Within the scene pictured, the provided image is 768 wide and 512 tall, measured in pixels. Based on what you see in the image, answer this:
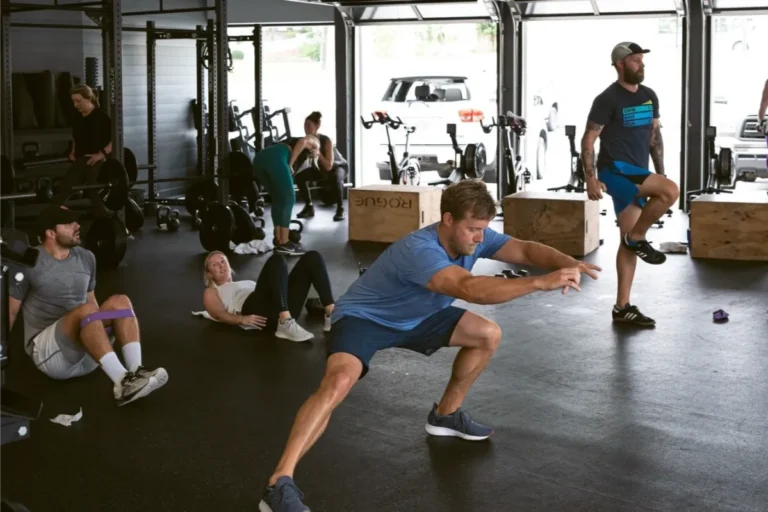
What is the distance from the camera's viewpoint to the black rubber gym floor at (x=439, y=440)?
11.1ft

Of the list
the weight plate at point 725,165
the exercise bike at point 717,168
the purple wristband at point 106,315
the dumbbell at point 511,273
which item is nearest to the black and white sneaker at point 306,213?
the dumbbell at point 511,273

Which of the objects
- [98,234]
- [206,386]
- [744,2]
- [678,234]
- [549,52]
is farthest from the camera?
[549,52]

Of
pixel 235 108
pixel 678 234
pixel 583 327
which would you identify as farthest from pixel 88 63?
pixel 583 327

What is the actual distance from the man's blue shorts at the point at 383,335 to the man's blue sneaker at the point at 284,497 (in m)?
0.44

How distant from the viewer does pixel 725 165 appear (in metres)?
9.59

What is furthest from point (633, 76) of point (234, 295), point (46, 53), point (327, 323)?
point (46, 53)

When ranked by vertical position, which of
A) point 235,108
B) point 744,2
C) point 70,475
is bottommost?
point 70,475

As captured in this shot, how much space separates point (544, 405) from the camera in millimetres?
4324

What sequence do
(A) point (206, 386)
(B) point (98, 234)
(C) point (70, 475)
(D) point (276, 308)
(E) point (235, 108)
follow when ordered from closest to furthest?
1. (C) point (70, 475)
2. (A) point (206, 386)
3. (D) point (276, 308)
4. (B) point (98, 234)
5. (E) point (235, 108)

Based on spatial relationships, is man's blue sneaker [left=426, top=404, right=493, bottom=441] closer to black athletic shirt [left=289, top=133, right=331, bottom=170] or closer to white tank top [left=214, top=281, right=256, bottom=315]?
white tank top [left=214, top=281, right=256, bottom=315]

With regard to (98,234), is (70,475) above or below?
below

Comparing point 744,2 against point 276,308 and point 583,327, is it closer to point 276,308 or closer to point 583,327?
point 583,327

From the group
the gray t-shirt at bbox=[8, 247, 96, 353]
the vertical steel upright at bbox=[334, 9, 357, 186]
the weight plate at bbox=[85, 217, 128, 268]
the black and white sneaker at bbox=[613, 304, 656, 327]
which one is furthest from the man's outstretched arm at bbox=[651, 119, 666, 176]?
the vertical steel upright at bbox=[334, 9, 357, 186]

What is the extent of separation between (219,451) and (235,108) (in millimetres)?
8800
